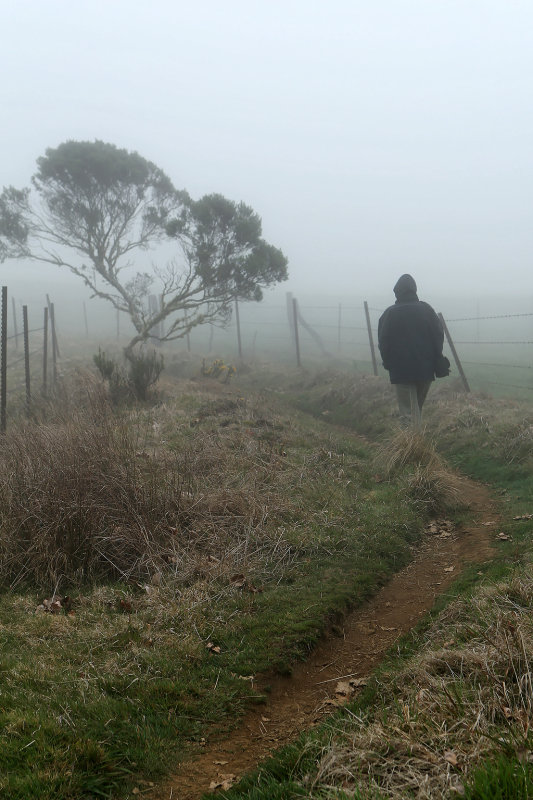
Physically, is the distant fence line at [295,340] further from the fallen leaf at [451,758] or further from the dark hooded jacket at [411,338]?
the fallen leaf at [451,758]

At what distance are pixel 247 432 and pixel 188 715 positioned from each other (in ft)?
21.0

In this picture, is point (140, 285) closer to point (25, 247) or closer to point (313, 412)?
point (25, 247)

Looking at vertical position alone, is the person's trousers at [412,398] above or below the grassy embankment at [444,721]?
above

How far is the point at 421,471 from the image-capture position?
7578 millimetres

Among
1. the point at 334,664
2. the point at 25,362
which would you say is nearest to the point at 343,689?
the point at 334,664

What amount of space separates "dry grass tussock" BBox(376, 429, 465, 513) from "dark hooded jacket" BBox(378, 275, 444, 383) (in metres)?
0.87

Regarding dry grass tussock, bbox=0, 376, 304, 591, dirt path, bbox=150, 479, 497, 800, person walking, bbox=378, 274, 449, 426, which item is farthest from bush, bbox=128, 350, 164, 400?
dirt path, bbox=150, 479, 497, 800

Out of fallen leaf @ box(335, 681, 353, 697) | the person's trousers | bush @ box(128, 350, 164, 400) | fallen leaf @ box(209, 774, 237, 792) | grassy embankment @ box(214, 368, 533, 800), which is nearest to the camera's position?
grassy embankment @ box(214, 368, 533, 800)

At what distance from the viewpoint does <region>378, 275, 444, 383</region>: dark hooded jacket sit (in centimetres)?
883

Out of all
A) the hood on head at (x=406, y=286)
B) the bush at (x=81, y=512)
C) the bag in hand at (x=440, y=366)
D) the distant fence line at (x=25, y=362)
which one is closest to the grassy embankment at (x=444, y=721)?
the bush at (x=81, y=512)

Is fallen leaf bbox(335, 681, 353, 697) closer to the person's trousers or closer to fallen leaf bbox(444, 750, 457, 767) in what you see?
fallen leaf bbox(444, 750, 457, 767)

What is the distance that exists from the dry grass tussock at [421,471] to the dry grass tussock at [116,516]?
A: 152 cm

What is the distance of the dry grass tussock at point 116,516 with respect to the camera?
5336mm

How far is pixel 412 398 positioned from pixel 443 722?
6.72m
